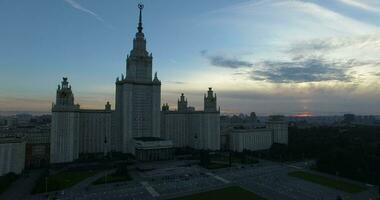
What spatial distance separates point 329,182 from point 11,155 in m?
89.3

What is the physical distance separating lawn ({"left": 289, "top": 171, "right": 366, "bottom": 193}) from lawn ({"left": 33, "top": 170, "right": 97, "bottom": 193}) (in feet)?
204

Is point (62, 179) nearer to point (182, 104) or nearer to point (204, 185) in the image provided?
point (204, 185)

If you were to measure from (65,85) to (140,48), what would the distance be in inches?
1338

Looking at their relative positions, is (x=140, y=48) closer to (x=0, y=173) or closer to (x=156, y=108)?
(x=156, y=108)

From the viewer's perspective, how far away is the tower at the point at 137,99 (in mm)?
114438

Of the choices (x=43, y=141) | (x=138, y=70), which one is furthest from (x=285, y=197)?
(x=43, y=141)

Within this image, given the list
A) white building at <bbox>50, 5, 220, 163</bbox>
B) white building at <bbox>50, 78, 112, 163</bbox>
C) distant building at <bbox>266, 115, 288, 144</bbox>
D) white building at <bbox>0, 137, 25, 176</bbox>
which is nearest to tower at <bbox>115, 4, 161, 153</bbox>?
white building at <bbox>50, 5, 220, 163</bbox>

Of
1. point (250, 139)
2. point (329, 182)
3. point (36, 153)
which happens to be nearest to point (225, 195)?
point (329, 182)

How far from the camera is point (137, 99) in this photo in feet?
384

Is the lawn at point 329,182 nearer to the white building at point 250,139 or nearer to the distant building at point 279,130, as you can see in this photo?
the white building at point 250,139

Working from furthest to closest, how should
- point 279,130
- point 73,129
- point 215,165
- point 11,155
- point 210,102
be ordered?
A: 1. point 279,130
2. point 210,102
3. point 73,129
4. point 215,165
5. point 11,155

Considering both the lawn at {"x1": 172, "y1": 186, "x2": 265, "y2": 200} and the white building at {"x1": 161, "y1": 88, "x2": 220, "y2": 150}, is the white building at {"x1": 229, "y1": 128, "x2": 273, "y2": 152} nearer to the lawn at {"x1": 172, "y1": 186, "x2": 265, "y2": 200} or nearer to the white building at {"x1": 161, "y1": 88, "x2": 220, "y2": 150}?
the white building at {"x1": 161, "y1": 88, "x2": 220, "y2": 150}

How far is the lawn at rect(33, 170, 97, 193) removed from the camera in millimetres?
69812

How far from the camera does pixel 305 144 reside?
417ft
